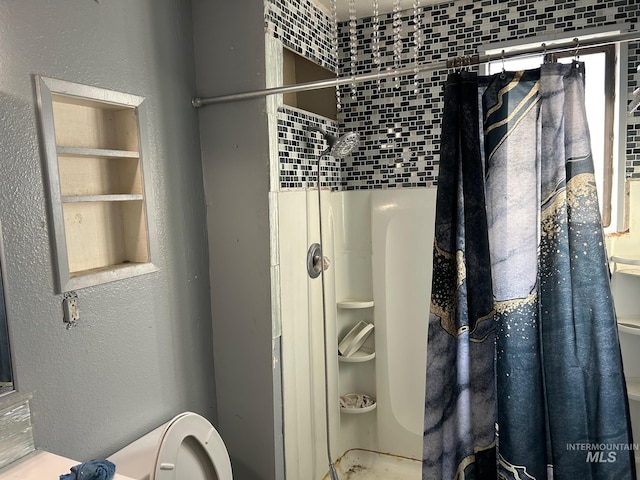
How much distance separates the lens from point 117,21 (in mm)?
1532

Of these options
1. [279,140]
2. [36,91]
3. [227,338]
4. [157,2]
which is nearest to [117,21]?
[157,2]

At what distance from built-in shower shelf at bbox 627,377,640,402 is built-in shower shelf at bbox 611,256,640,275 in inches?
19.5

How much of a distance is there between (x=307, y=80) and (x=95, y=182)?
4.07 ft

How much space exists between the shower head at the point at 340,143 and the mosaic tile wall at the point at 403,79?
9 centimetres

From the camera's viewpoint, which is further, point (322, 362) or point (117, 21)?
point (322, 362)

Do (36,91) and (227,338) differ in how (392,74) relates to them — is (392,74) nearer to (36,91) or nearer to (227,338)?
(36,91)

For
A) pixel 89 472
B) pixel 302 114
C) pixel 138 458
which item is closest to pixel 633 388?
pixel 302 114

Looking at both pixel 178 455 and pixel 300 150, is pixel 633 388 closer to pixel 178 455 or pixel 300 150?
pixel 300 150

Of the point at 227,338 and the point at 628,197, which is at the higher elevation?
the point at 628,197

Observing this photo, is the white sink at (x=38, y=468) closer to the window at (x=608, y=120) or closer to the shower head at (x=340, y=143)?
the shower head at (x=340, y=143)

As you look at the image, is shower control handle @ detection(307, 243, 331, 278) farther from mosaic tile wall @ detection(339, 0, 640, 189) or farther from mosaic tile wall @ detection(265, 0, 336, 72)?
mosaic tile wall @ detection(265, 0, 336, 72)

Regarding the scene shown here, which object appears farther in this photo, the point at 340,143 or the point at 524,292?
the point at 340,143

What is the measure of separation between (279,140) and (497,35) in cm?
118

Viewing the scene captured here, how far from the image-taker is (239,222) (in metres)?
1.88
